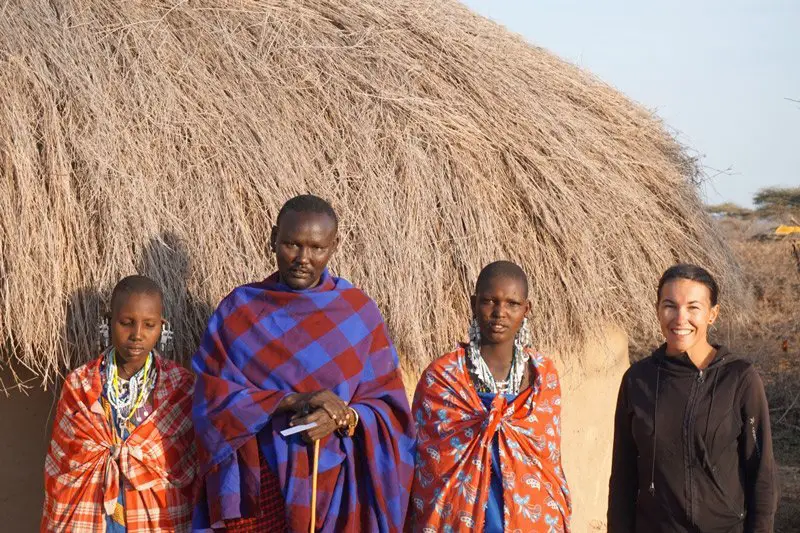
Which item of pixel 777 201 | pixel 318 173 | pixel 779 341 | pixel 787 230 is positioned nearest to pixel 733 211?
pixel 777 201

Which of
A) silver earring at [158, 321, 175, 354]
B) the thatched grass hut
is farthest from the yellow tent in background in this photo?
silver earring at [158, 321, 175, 354]

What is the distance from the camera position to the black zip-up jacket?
3097 mm

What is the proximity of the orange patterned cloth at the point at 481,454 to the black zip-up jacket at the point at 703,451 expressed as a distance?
0.28m

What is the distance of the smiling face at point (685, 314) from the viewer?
10.7 ft

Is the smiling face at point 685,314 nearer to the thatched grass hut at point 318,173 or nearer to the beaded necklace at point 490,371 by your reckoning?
the beaded necklace at point 490,371

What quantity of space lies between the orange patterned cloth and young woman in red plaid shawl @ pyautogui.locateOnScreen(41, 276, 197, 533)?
0.86 meters

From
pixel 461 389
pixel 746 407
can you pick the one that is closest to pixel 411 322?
pixel 461 389

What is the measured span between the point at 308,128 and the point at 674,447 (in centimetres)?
238

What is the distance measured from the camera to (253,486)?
125 inches

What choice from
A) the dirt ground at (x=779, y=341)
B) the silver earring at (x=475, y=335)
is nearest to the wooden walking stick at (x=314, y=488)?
the silver earring at (x=475, y=335)

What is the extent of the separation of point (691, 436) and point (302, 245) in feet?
4.69

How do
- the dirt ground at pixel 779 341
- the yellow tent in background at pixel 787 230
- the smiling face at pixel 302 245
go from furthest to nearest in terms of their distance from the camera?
the yellow tent in background at pixel 787 230
the dirt ground at pixel 779 341
the smiling face at pixel 302 245

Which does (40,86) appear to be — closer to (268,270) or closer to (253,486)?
(268,270)

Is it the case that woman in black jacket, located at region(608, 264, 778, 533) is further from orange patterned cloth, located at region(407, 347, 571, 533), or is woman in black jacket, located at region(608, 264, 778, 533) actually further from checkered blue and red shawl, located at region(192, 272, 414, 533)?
checkered blue and red shawl, located at region(192, 272, 414, 533)
